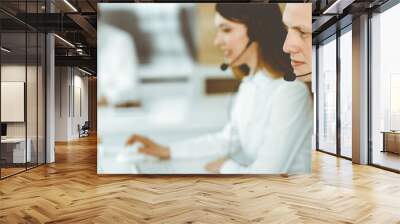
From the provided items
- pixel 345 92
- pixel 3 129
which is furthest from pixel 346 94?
pixel 3 129

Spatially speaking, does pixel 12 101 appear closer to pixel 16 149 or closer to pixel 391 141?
pixel 16 149

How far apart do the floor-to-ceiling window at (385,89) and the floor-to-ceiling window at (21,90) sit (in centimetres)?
684

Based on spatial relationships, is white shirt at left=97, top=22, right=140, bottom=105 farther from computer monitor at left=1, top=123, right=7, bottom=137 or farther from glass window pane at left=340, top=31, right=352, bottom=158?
glass window pane at left=340, top=31, right=352, bottom=158

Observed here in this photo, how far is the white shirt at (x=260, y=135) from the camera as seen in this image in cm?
645

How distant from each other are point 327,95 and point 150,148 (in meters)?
6.27

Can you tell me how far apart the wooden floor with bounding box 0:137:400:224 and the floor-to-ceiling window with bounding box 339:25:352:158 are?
211cm

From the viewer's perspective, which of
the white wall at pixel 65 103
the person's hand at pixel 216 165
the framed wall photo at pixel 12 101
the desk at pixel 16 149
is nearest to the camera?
the framed wall photo at pixel 12 101

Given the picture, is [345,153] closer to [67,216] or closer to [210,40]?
[210,40]

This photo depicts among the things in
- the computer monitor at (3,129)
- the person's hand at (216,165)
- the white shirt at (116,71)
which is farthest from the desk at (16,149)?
the person's hand at (216,165)

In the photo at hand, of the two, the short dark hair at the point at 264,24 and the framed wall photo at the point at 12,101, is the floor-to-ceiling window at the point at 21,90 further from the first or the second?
the short dark hair at the point at 264,24

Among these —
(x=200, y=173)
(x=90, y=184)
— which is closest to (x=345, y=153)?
(x=200, y=173)

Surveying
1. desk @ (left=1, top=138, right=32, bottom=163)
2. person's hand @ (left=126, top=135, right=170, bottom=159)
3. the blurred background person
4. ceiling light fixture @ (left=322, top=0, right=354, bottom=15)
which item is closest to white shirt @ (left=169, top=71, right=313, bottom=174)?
person's hand @ (left=126, top=135, right=170, bottom=159)

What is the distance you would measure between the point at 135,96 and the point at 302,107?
2820 millimetres

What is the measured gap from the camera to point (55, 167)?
7762 millimetres
